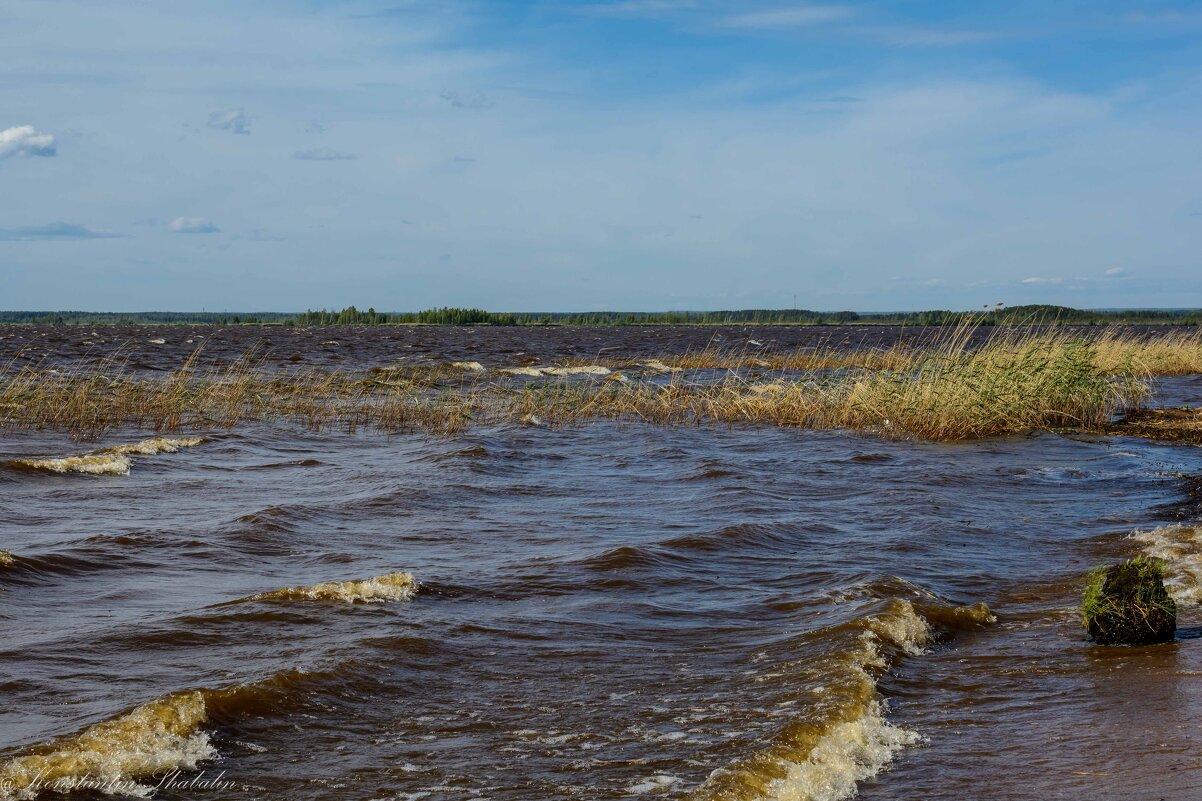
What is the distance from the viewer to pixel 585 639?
7.20 metres

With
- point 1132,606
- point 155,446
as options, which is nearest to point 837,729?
point 1132,606

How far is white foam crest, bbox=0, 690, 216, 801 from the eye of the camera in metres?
4.65

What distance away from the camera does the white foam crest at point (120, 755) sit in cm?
465

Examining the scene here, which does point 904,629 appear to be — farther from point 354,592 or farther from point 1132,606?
point 354,592

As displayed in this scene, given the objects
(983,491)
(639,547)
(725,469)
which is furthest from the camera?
(725,469)

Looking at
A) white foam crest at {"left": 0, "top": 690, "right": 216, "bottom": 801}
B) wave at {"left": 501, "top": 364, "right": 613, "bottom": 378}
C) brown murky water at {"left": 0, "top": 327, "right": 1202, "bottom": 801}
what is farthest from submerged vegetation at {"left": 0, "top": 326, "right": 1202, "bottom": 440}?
white foam crest at {"left": 0, "top": 690, "right": 216, "bottom": 801}

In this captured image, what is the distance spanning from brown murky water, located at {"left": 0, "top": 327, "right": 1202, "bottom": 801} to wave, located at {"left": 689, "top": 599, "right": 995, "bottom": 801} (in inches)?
0.8

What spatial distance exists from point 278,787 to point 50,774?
1.03 m

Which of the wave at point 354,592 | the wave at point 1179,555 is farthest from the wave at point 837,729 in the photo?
the wave at point 354,592

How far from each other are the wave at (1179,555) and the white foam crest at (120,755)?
6857 mm

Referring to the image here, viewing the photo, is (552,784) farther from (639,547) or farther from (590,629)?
(639,547)

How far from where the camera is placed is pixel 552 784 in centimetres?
477

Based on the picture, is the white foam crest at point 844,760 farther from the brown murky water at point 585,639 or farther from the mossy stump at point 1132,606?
the mossy stump at point 1132,606

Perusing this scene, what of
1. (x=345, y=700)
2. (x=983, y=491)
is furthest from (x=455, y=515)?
(x=983, y=491)
